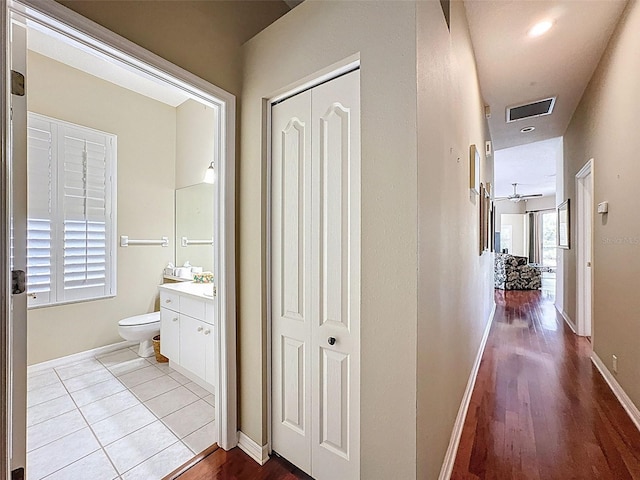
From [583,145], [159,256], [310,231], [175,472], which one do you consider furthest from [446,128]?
[159,256]

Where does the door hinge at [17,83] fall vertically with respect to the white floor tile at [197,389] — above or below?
above

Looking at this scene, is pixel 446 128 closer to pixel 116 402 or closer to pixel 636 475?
pixel 636 475

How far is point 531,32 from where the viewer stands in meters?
2.44

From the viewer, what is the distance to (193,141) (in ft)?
12.0

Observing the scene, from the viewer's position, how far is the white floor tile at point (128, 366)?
287 centimetres

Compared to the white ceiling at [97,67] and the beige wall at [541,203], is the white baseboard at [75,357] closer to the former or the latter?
the white ceiling at [97,67]

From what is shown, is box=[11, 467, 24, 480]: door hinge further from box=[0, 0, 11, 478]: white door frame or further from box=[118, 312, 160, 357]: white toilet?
box=[118, 312, 160, 357]: white toilet

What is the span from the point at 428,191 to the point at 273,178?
895 millimetres

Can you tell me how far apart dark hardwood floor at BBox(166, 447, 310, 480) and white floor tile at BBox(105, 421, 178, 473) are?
29 cm

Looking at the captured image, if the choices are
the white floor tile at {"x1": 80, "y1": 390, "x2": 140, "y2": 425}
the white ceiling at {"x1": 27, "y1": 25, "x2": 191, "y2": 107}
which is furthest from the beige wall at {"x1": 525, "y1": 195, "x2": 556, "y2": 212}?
the white floor tile at {"x1": 80, "y1": 390, "x2": 140, "y2": 425}

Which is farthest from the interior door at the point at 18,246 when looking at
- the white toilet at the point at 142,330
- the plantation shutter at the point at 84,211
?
the plantation shutter at the point at 84,211

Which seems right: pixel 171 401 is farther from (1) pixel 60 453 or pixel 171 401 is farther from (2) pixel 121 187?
(2) pixel 121 187

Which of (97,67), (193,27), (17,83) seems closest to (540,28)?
(193,27)

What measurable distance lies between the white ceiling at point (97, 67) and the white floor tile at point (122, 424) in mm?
2494
